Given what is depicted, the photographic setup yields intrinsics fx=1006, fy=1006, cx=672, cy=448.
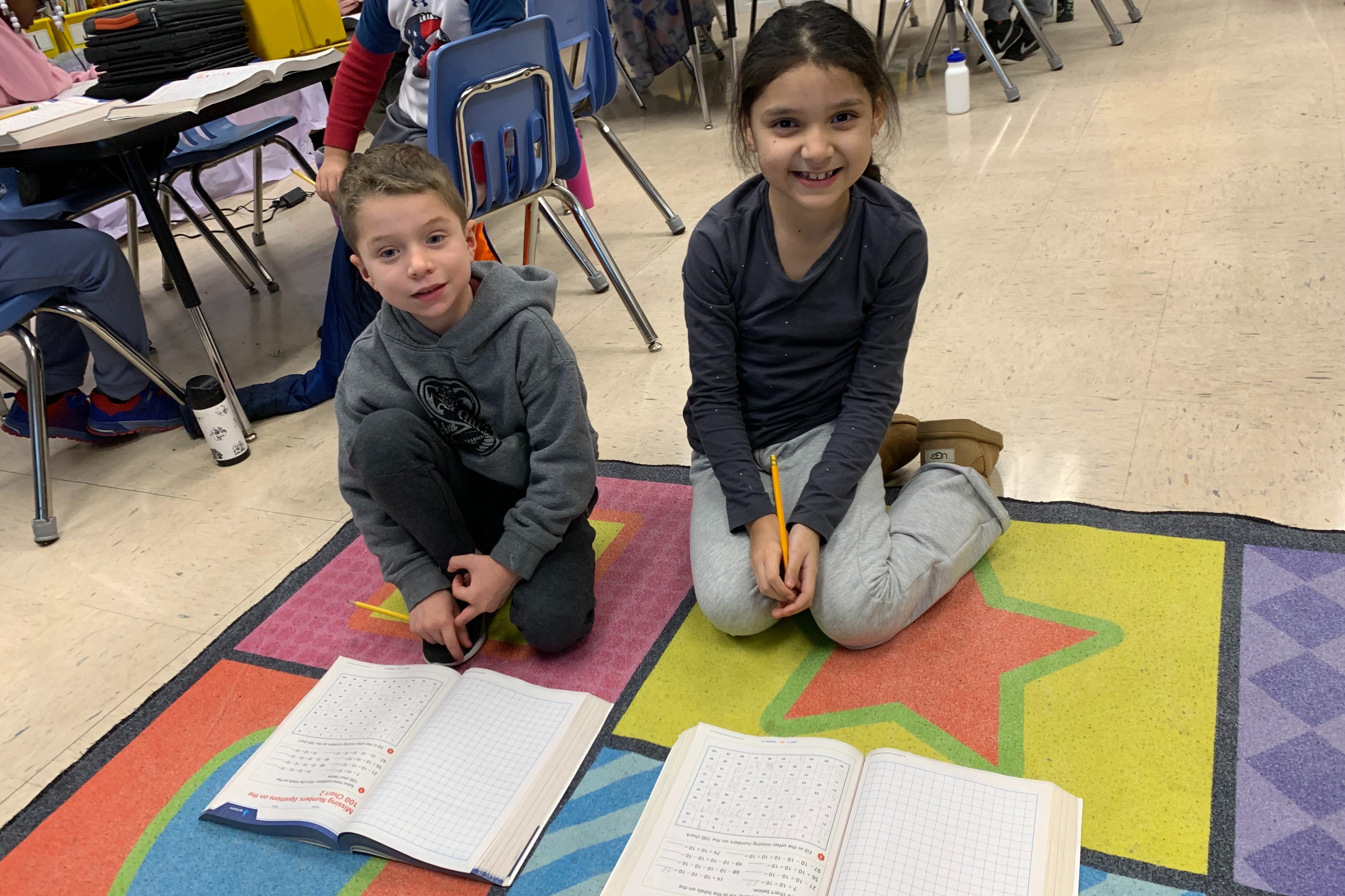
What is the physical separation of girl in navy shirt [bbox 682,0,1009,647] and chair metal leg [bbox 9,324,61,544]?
1175mm

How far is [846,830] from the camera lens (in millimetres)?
945

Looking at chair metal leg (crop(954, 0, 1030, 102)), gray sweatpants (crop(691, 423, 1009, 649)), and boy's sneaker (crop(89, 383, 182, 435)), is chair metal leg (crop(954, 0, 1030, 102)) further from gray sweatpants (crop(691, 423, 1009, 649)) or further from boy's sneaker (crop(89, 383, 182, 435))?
boy's sneaker (crop(89, 383, 182, 435))

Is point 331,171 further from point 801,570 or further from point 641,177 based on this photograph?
point 801,570

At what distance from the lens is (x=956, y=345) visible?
1821mm

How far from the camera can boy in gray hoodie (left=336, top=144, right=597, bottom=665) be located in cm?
121

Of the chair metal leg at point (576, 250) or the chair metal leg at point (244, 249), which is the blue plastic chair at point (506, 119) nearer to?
the chair metal leg at point (576, 250)

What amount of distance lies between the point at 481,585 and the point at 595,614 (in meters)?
0.17

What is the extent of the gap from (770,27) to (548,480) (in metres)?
0.59

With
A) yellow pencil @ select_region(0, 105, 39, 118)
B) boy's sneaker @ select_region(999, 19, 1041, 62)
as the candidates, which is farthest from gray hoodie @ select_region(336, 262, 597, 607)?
boy's sneaker @ select_region(999, 19, 1041, 62)

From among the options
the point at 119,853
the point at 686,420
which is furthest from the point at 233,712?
the point at 686,420

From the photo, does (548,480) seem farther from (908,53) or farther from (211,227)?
(908,53)

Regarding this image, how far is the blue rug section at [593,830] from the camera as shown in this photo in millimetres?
979

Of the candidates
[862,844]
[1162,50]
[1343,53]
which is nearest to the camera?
[862,844]

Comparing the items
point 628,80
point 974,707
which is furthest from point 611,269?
point 628,80
